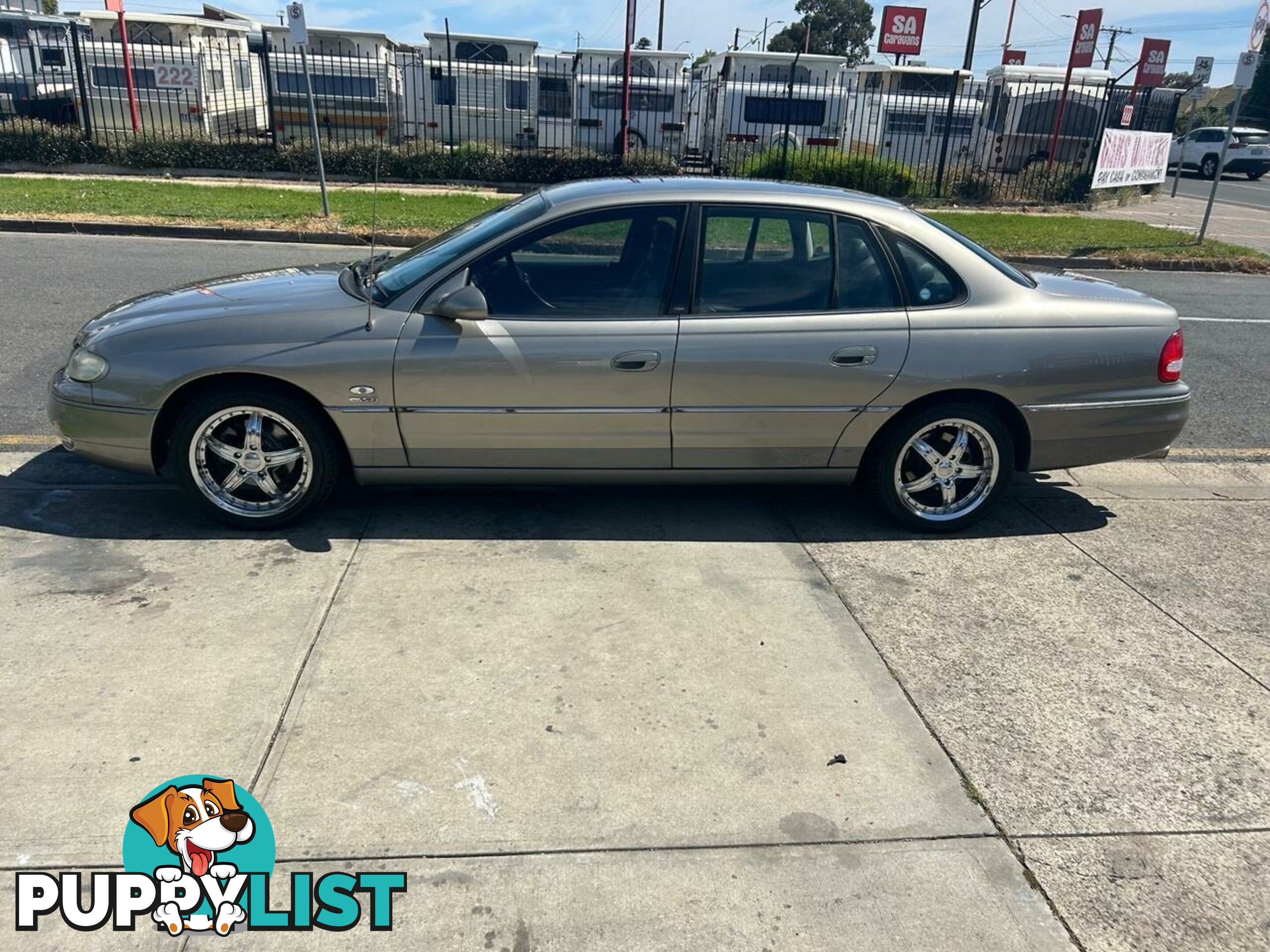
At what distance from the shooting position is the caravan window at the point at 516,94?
2017 cm

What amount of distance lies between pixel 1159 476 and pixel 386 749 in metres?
4.79

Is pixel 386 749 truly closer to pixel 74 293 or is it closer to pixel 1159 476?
pixel 1159 476

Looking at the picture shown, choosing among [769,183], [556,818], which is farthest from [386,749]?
[769,183]

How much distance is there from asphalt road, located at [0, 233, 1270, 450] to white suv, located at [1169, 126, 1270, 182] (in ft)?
82.8

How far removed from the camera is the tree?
76562 mm

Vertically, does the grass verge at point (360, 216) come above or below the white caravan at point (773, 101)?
below

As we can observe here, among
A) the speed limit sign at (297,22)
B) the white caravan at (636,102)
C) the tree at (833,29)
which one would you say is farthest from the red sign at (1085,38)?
the tree at (833,29)

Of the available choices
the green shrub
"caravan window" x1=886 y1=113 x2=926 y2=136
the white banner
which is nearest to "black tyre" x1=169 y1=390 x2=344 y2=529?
the green shrub

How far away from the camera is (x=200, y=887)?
8.12 feet

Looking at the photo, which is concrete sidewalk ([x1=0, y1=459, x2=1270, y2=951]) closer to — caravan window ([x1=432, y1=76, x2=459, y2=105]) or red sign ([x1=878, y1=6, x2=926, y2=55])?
caravan window ([x1=432, y1=76, x2=459, y2=105])

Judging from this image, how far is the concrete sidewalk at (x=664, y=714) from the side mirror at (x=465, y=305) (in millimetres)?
1006

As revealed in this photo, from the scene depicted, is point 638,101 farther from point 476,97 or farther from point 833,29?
point 833,29

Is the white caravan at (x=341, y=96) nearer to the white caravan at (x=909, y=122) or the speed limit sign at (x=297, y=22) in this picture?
the speed limit sign at (x=297, y=22)

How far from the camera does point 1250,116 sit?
5691cm
